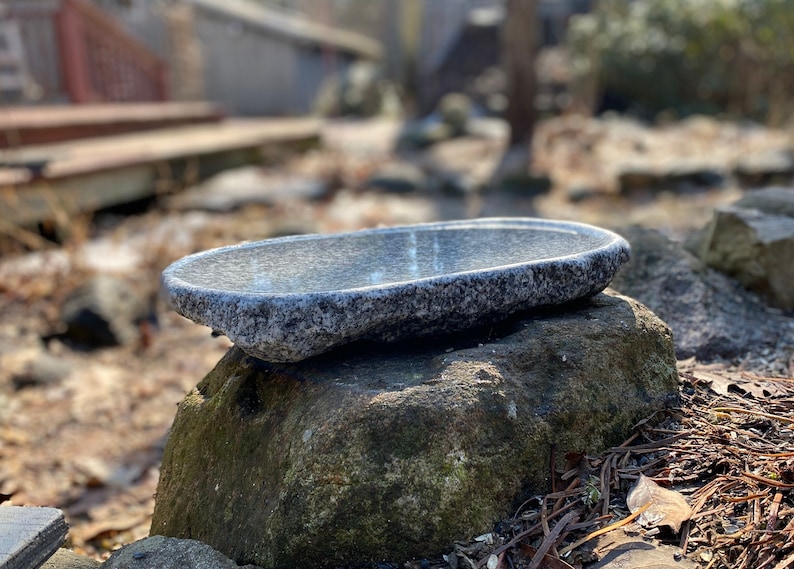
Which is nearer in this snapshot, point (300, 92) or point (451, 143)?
point (451, 143)

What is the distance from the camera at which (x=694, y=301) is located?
108 inches

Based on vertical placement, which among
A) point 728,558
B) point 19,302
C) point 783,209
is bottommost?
point 19,302

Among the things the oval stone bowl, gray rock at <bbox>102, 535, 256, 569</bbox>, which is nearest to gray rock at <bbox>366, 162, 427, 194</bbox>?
the oval stone bowl

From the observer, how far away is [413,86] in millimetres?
15195

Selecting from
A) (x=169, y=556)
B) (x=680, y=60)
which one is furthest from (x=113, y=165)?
(x=680, y=60)

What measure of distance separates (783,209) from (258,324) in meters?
2.38

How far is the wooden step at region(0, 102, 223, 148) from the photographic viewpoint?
7523 mm

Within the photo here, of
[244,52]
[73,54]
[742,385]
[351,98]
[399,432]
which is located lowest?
[742,385]

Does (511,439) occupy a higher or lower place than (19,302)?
higher

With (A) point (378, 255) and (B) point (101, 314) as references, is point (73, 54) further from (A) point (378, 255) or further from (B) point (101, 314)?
(A) point (378, 255)

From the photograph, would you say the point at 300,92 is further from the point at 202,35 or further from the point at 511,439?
the point at 511,439

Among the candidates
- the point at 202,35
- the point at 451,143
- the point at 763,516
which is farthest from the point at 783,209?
the point at 202,35

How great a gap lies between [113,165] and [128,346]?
2.85 meters

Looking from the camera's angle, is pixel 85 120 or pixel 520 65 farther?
pixel 520 65
